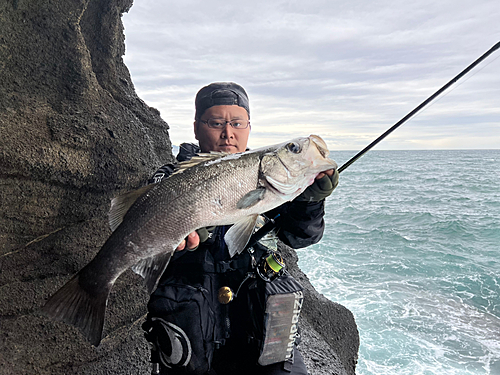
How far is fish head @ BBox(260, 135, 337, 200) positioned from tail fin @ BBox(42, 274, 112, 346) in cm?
116

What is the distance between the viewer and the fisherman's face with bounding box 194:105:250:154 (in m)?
2.88

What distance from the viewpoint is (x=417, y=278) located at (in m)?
10.7

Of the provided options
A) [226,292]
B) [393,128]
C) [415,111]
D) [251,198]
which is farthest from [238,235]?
[415,111]

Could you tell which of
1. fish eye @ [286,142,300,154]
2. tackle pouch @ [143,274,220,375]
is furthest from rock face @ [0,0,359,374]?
fish eye @ [286,142,300,154]

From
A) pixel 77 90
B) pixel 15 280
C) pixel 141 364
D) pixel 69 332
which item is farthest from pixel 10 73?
pixel 141 364

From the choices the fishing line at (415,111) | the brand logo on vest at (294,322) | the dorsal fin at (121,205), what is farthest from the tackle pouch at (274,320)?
the dorsal fin at (121,205)

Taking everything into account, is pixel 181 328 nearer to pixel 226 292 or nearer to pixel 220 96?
pixel 226 292

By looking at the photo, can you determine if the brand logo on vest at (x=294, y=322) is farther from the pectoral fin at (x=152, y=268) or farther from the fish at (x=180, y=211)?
the pectoral fin at (x=152, y=268)

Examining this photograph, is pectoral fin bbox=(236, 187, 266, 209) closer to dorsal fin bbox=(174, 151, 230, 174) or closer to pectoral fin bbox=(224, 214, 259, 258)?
pectoral fin bbox=(224, 214, 259, 258)

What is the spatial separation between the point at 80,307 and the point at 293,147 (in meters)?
1.58

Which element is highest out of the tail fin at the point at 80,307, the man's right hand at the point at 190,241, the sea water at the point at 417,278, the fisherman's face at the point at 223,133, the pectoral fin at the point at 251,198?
the fisherman's face at the point at 223,133

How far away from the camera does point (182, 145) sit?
318 cm

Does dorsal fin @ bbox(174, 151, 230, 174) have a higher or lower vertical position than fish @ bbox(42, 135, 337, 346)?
higher

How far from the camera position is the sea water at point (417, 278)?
6801 mm
